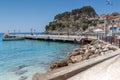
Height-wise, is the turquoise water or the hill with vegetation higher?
the hill with vegetation

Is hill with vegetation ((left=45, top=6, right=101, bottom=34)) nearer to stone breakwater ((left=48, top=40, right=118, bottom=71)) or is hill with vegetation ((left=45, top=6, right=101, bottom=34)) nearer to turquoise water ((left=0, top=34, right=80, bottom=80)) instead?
turquoise water ((left=0, top=34, right=80, bottom=80))

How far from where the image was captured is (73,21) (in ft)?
427

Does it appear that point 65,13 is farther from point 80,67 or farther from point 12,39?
Answer: point 80,67

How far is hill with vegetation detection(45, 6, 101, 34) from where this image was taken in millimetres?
120688

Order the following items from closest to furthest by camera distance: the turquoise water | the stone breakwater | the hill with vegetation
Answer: the stone breakwater < the turquoise water < the hill with vegetation

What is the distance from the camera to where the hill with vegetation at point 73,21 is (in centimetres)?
12069

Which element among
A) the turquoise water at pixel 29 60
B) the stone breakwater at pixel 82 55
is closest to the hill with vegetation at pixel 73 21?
the turquoise water at pixel 29 60

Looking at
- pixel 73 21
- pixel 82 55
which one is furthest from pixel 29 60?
pixel 73 21

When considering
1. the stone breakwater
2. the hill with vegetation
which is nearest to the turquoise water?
the stone breakwater

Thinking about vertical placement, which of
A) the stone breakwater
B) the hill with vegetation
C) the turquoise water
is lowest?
the turquoise water

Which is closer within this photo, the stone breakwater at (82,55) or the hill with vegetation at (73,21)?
the stone breakwater at (82,55)

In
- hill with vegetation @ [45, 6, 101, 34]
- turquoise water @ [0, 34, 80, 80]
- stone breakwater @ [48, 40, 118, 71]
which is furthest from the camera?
hill with vegetation @ [45, 6, 101, 34]

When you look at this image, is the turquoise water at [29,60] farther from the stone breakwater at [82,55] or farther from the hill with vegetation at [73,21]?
the hill with vegetation at [73,21]

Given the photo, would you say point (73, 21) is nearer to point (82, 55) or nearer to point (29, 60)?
point (29, 60)
